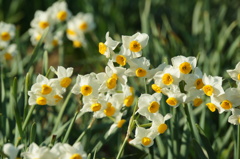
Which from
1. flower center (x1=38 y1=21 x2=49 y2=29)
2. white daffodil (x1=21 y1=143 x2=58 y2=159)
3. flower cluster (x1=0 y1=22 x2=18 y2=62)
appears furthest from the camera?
flower center (x1=38 y1=21 x2=49 y2=29)

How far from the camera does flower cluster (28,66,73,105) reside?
4.86 ft

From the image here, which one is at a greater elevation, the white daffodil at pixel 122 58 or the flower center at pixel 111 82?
the white daffodil at pixel 122 58

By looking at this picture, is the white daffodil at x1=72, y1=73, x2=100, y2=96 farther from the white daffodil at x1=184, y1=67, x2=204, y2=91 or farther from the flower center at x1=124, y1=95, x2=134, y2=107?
the white daffodil at x1=184, y1=67, x2=204, y2=91

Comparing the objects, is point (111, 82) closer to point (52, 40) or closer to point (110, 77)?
point (110, 77)

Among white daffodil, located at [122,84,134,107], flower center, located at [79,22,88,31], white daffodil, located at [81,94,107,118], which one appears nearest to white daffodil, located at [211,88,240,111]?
white daffodil, located at [122,84,134,107]

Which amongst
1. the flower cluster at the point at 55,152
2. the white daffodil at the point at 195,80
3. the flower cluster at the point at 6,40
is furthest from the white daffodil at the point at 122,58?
the flower cluster at the point at 6,40

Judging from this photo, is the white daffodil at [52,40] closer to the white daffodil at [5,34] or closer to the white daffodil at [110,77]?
the white daffodil at [5,34]

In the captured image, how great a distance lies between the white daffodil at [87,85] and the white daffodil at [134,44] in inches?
6.7

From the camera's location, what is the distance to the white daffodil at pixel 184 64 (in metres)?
1.39

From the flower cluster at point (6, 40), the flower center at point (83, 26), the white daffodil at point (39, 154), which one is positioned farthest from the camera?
the flower center at point (83, 26)

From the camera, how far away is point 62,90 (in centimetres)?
151

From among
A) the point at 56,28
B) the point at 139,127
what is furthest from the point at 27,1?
the point at 139,127

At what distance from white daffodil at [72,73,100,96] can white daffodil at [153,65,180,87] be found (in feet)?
0.75

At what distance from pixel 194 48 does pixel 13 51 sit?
1.40 m
